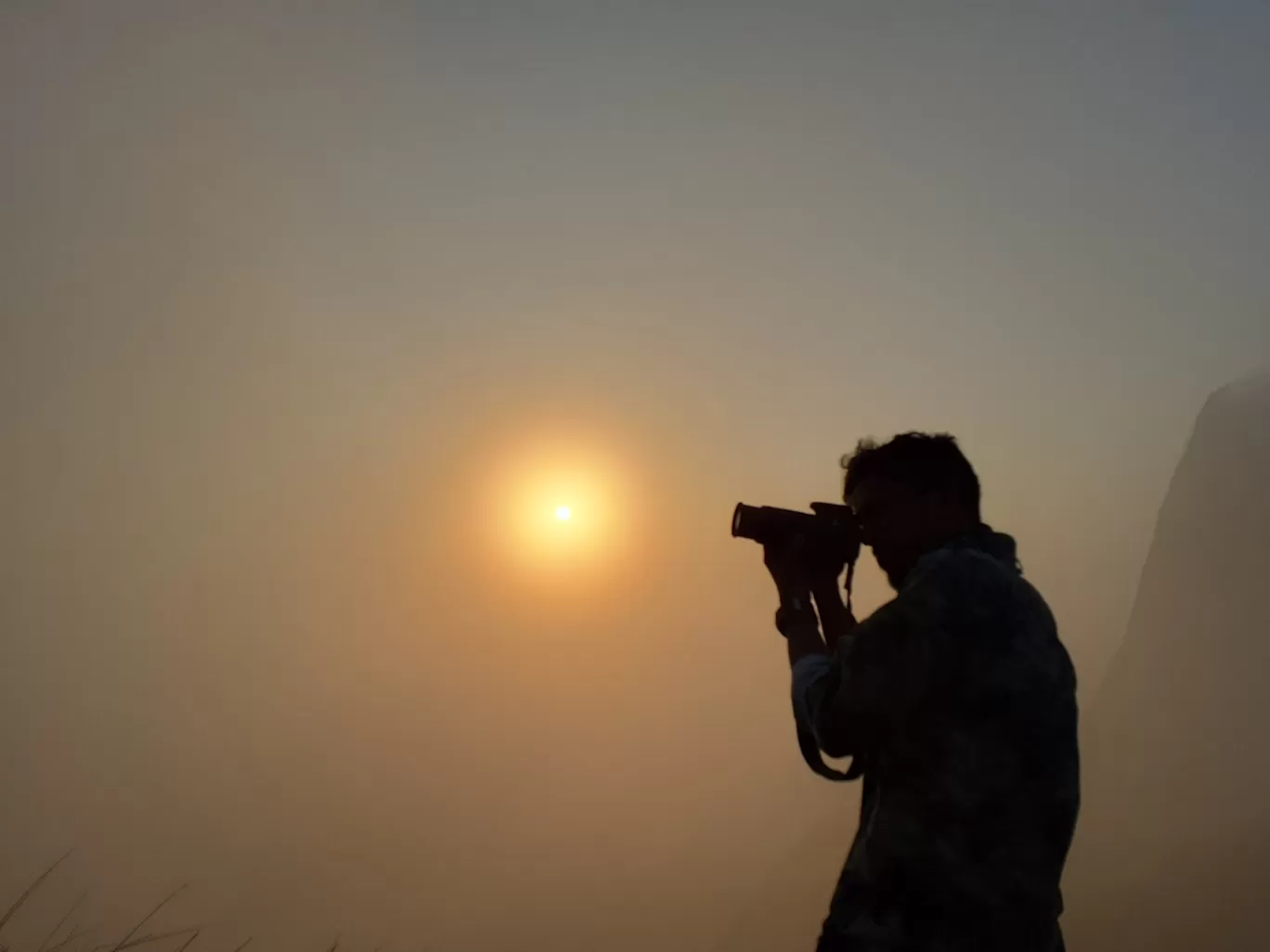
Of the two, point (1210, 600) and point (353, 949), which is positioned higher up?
point (1210, 600)

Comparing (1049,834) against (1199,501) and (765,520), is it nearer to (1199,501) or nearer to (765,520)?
(765,520)

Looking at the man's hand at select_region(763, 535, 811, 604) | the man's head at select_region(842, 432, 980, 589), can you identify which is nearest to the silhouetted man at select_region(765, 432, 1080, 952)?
the man's head at select_region(842, 432, 980, 589)

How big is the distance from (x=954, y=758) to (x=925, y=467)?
2.39 feet

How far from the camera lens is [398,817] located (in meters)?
36.4

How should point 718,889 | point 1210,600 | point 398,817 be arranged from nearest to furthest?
1. point 398,817
2. point 1210,600
3. point 718,889

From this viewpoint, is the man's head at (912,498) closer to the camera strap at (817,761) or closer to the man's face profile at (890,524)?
the man's face profile at (890,524)

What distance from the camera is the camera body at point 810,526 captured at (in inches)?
82.0

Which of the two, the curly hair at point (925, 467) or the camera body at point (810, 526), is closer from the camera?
the curly hair at point (925, 467)

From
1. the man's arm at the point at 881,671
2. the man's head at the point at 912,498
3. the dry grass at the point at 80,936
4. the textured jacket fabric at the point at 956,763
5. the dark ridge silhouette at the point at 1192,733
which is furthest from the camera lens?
the dark ridge silhouette at the point at 1192,733

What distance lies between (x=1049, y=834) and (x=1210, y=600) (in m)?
50.3

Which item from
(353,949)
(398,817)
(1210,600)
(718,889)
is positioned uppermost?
(1210,600)

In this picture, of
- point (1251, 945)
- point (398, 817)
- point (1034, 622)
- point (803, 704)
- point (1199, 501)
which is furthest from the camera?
point (1199, 501)

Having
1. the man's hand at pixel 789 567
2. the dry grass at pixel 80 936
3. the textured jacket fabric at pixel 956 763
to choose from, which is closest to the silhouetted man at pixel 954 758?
the textured jacket fabric at pixel 956 763

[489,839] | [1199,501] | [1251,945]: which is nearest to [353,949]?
[489,839]
